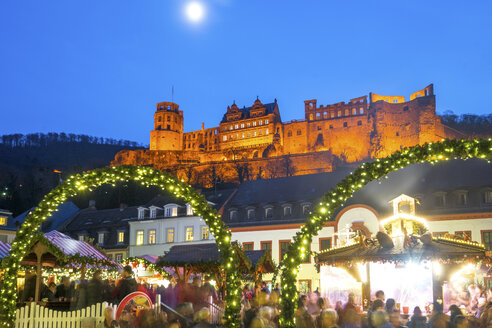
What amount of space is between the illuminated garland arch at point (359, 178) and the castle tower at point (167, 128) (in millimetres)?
105416

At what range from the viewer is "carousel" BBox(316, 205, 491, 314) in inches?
583

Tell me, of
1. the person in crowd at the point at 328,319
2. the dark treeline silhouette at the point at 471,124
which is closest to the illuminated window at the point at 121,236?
the person in crowd at the point at 328,319

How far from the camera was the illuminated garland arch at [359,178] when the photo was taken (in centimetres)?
966

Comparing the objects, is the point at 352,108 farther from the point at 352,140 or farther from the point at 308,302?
the point at 308,302

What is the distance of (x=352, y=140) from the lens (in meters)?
91.6

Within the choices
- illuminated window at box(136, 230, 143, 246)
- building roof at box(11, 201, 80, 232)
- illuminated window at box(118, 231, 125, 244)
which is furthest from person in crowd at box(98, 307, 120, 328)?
building roof at box(11, 201, 80, 232)

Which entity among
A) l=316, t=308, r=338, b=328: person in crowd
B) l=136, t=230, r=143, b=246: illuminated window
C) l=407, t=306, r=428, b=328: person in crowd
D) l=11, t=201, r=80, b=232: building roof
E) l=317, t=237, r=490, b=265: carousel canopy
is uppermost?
l=11, t=201, r=80, b=232: building roof

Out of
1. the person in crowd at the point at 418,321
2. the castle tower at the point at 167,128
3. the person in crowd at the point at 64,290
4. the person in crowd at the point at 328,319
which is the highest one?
the castle tower at the point at 167,128

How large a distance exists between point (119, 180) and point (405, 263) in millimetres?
8214

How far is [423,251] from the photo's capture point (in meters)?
14.6

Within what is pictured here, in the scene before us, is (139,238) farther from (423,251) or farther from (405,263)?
(423,251)

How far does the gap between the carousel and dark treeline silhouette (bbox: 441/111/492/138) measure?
80.5 meters

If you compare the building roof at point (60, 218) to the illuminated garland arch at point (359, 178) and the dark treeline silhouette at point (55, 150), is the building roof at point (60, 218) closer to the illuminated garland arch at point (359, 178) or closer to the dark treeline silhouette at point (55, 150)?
the illuminated garland arch at point (359, 178)

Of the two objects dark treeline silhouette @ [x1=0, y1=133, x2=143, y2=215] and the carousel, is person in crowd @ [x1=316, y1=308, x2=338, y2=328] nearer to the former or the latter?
the carousel
